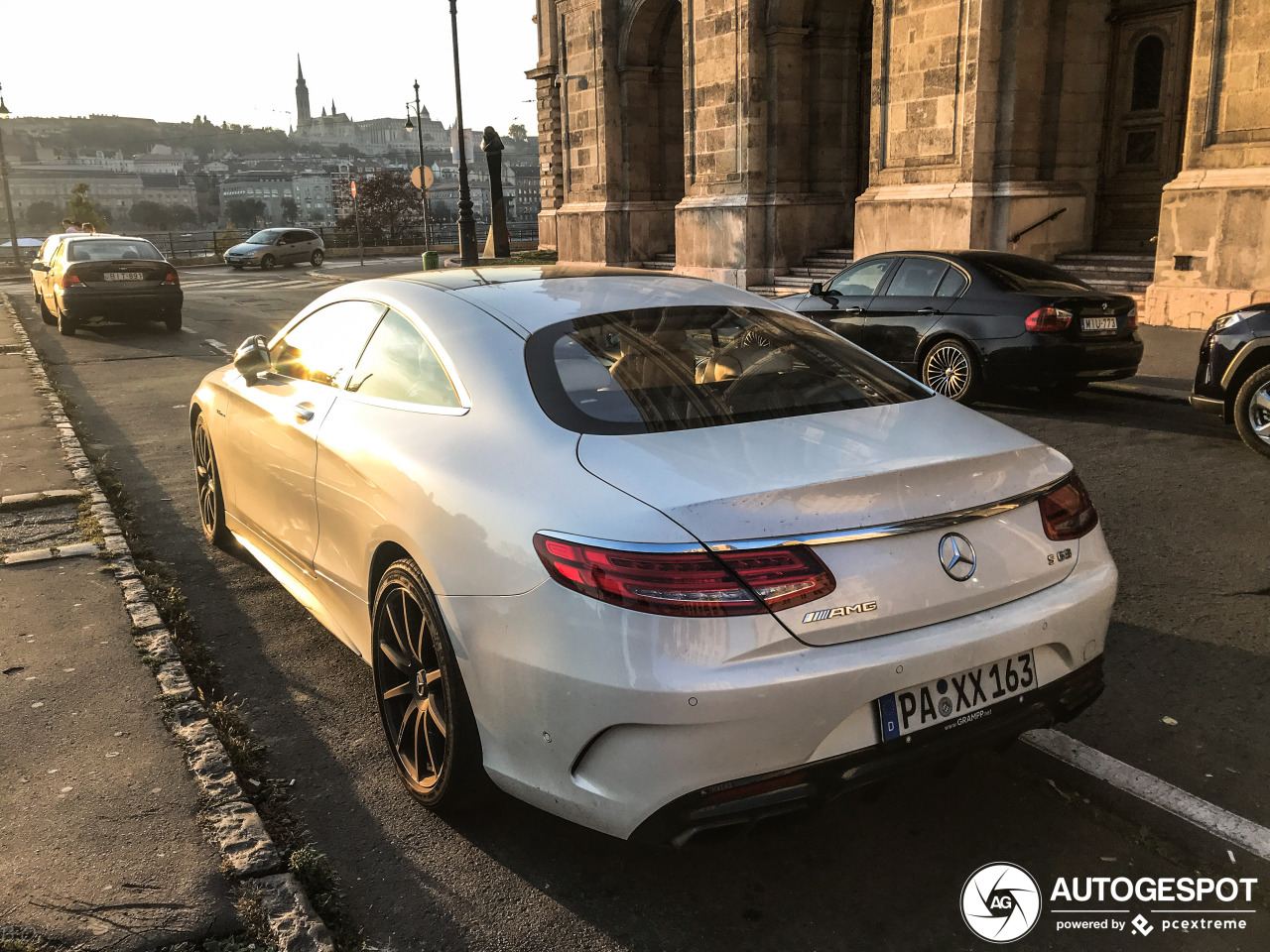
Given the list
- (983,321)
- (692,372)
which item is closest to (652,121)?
(983,321)

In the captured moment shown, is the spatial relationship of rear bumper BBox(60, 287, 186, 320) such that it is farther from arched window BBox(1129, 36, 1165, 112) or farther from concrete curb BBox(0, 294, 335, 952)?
arched window BBox(1129, 36, 1165, 112)

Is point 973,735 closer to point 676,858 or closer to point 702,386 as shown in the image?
point 676,858

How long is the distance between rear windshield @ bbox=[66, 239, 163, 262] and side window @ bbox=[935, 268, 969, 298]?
13461mm

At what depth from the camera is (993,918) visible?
267 centimetres

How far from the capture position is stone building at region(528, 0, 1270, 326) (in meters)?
13.7

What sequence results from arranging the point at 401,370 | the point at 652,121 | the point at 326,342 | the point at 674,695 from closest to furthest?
the point at 674,695 → the point at 401,370 → the point at 326,342 → the point at 652,121

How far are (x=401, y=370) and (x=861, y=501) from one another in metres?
1.76

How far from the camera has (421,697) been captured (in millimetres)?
3115

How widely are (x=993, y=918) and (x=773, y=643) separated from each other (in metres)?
0.98

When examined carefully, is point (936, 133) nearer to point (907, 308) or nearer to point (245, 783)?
point (907, 308)

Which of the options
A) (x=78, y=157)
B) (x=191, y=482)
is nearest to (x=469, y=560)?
(x=191, y=482)

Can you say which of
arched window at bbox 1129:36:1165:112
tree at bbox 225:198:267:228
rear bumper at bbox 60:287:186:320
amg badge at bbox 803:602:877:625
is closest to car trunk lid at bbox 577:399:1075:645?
amg badge at bbox 803:602:877:625

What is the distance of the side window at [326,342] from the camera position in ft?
13.1

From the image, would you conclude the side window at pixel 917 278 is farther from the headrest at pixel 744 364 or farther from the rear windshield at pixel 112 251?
the rear windshield at pixel 112 251
